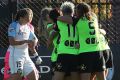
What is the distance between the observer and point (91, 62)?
9.16m

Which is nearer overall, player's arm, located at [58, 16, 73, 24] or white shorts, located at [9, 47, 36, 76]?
player's arm, located at [58, 16, 73, 24]

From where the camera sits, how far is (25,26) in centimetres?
1001

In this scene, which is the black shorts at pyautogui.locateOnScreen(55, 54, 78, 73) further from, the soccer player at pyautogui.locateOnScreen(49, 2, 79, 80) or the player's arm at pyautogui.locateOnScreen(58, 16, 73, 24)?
the player's arm at pyautogui.locateOnScreen(58, 16, 73, 24)

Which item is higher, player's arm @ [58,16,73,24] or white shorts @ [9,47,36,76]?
player's arm @ [58,16,73,24]

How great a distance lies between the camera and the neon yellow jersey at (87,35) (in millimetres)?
9188

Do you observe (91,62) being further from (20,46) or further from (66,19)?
(20,46)

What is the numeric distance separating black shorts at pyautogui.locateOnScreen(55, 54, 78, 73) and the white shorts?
0.86 meters

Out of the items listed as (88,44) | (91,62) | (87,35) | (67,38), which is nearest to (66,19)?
(67,38)

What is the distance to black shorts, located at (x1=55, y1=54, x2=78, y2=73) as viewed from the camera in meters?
9.23

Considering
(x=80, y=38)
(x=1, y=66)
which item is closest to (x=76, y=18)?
(x=80, y=38)

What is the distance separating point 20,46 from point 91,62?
1470 mm

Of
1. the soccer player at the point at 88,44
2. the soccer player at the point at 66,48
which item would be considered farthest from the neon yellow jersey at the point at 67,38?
the soccer player at the point at 88,44

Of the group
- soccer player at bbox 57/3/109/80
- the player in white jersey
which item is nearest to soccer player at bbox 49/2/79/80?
soccer player at bbox 57/3/109/80

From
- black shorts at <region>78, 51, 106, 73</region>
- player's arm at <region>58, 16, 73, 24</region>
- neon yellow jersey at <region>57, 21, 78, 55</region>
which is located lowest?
black shorts at <region>78, 51, 106, 73</region>
